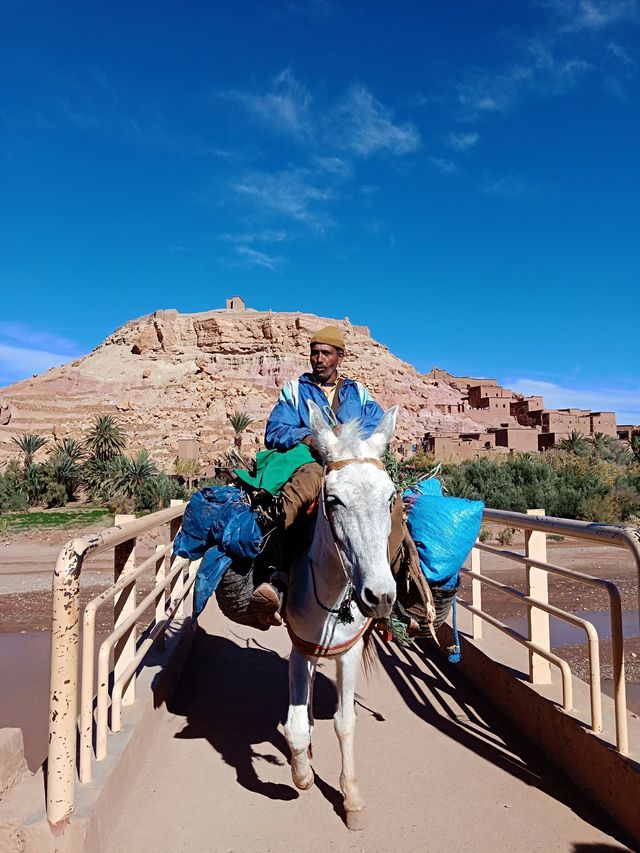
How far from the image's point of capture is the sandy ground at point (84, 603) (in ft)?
18.3

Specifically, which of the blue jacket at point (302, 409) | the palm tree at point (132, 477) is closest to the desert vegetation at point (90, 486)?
the palm tree at point (132, 477)

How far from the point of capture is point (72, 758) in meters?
2.31

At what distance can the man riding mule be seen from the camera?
2932 mm

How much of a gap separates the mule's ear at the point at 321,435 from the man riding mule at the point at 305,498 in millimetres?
44

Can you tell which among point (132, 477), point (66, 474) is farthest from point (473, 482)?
point (66, 474)

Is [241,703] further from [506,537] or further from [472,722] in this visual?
[506,537]

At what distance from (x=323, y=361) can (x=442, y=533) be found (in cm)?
141

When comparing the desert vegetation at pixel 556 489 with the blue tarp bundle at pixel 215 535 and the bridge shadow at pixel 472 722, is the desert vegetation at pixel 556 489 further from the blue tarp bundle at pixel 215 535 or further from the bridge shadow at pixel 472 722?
the blue tarp bundle at pixel 215 535

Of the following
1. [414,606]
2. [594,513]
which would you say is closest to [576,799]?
[414,606]

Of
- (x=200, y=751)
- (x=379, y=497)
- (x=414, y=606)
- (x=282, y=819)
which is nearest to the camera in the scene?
(x=379, y=497)

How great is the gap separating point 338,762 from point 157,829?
47.2 inches

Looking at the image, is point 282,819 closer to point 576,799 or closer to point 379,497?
point 576,799

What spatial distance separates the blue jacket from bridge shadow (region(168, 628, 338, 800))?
6.47ft

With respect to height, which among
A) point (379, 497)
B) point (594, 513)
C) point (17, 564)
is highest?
point (379, 497)
